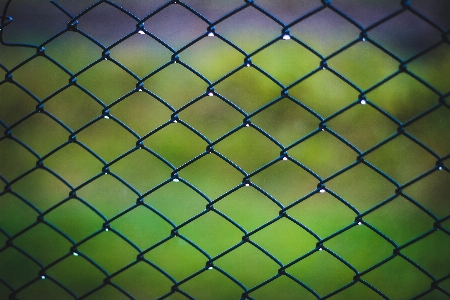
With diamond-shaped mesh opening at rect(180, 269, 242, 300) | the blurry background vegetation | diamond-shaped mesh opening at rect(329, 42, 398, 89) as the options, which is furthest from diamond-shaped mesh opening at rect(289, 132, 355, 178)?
diamond-shaped mesh opening at rect(180, 269, 242, 300)

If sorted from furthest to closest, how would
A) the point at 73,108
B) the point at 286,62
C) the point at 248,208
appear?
1. the point at 286,62
2. the point at 73,108
3. the point at 248,208

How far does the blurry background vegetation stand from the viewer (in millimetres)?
2488

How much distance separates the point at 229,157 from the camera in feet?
9.75

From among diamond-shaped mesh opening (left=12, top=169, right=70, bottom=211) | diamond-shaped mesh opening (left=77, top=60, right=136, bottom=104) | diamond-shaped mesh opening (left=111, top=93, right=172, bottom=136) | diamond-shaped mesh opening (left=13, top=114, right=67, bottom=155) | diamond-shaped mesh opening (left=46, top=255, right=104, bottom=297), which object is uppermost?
diamond-shaped mesh opening (left=77, top=60, right=136, bottom=104)

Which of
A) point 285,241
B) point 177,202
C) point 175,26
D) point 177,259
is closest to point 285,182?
point 285,241

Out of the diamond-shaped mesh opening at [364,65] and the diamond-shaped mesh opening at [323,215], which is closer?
the diamond-shaped mesh opening at [323,215]

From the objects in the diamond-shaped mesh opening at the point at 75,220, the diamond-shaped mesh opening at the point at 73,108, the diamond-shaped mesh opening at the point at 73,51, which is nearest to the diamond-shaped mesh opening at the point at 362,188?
the diamond-shaped mesh opening at the point at 75,220

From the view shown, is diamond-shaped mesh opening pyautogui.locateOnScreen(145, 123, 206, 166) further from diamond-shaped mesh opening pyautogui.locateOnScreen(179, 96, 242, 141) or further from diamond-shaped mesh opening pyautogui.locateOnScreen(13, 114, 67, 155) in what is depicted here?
diamond-shaped mesh opening pyautogui.locateOnScreen(13, 114, 67, 155)

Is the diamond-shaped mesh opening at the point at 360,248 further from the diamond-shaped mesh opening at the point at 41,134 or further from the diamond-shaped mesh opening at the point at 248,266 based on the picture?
the diamond-shaped mesh opening at the point at 41,134

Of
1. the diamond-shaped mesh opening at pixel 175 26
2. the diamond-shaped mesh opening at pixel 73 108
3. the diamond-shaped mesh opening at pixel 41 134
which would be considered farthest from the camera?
the diamond-shaped mesh opening at pixel 175 26

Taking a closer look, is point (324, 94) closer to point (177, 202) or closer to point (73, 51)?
point (177, 202)

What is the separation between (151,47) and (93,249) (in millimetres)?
1656

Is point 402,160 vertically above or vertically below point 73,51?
below

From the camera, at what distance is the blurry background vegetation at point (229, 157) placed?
98.0 inches
